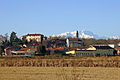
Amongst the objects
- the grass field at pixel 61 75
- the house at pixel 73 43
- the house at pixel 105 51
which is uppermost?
the house at pixel 73 43

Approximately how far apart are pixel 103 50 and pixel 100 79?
82542mm

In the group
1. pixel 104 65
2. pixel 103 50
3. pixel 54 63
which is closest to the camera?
pixel 104 65

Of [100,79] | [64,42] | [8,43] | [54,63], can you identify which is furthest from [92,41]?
[100,79]

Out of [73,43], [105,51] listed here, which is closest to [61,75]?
[105,51]

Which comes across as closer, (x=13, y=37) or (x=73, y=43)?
(x=73, y=43)

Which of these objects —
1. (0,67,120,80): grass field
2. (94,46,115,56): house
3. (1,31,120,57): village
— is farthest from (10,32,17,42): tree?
(0,67,120,80): grass field

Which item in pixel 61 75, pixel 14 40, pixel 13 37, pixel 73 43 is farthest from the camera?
pixel 13 37

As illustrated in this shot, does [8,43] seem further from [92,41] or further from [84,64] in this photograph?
[84,64]

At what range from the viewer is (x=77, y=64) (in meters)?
41.9

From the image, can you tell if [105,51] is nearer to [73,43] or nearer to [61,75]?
[73,43]

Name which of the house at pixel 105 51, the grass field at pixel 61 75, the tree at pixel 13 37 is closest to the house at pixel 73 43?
the tree at pixel 13 37

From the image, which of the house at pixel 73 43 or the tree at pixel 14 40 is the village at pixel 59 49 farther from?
the tree at pixel 14 40

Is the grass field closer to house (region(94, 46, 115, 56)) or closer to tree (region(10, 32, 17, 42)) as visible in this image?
house (region(94, 46, 115, 56))

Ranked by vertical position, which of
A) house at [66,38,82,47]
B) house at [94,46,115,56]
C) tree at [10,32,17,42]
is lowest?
house at [94,46,115,56]
